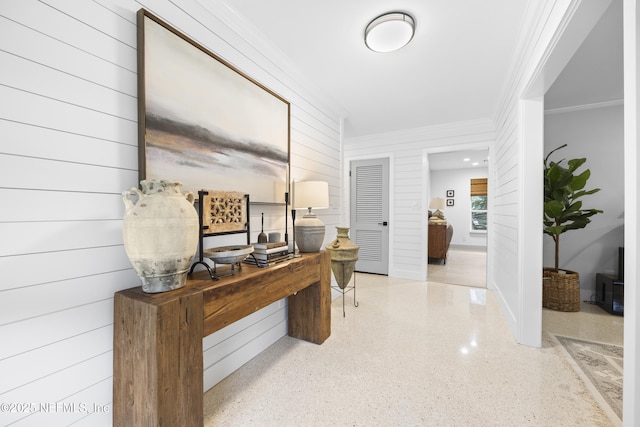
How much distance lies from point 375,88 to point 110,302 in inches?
114

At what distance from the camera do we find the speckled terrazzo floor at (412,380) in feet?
4.79

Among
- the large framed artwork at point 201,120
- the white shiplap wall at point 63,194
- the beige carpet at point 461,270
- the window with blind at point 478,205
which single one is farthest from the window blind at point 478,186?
the white shiplap wall at point 63,194

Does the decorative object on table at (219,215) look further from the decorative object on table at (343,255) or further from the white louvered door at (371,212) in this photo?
the white louvered door at (371,212)

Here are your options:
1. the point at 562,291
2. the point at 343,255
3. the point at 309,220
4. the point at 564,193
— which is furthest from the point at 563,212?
the point at 309,220

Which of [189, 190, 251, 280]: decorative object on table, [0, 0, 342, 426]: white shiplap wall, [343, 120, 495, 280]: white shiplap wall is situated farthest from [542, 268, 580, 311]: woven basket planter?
[0, 0, 342, 426]: white shiplap wall

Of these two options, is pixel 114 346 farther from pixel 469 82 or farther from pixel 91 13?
pixel 469 82

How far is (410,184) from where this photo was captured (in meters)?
4.28

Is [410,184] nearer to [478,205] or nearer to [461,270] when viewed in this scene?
[461,270]

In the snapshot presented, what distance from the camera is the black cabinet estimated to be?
9.14ft

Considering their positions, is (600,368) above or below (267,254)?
below

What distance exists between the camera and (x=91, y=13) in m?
1.16

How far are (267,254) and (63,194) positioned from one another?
1014mm

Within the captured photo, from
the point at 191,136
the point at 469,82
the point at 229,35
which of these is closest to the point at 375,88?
the point at 469,82

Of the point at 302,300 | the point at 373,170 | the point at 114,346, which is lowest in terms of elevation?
the point at 302,300
